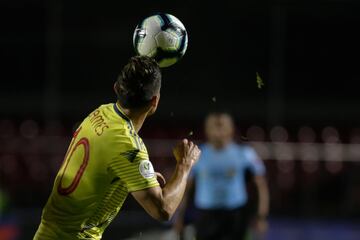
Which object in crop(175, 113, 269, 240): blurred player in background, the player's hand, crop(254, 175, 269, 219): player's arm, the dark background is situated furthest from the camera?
the dark background

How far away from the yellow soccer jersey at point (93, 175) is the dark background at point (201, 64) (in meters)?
→ 8.08

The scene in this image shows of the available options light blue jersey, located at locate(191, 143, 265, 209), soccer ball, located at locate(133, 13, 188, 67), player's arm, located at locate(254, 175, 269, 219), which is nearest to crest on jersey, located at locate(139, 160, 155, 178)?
soccer ball, located at locate(133, 13, 188, 67)

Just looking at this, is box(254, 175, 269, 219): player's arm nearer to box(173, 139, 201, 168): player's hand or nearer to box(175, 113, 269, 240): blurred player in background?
box(175, 113, 269, 240): blurred player in background

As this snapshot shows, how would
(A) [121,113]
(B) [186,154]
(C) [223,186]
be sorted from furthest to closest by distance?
(C) [223,186]
(B) [186,154]
(A) [121,113]

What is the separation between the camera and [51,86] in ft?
40.6

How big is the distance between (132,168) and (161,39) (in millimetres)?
1175

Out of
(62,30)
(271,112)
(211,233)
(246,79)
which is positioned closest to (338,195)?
(271,112)

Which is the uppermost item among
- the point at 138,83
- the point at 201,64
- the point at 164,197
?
the point at 138,83

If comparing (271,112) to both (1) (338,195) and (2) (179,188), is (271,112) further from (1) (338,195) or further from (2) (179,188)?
(2) (179,188)

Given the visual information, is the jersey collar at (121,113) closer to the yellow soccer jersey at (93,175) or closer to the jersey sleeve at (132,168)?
the yellow soccer jersey at (93,175)

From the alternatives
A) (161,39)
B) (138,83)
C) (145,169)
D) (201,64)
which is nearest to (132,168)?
(145,169)

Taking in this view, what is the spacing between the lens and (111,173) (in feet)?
12.7

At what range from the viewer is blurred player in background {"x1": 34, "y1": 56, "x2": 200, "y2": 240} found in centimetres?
382

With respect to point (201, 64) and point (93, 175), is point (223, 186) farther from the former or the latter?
point (201, 64)
